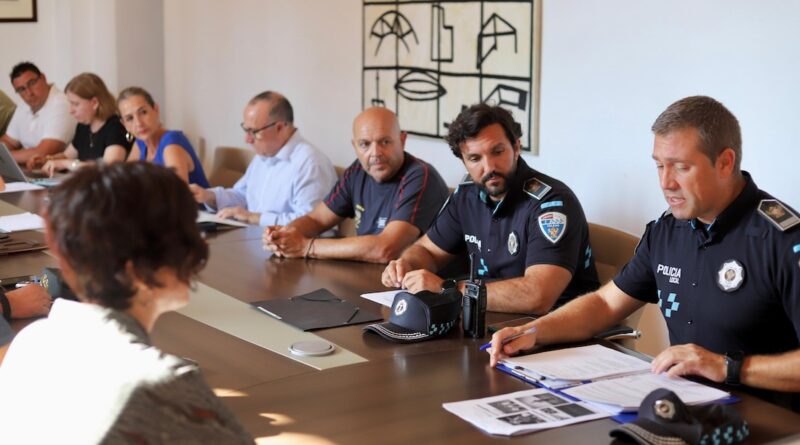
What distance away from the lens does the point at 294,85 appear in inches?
251

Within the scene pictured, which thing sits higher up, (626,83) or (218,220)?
(626,83)

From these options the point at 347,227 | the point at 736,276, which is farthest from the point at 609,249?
the point at 347,227

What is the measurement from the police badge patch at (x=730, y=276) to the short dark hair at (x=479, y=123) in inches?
42.5

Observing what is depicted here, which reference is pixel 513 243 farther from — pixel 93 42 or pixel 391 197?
pixel 93 42

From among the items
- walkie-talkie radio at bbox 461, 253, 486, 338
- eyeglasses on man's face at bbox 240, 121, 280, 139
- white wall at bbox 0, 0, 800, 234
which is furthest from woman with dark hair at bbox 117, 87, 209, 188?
walkie-talkie radio at bbox 461, 253, 486, 338

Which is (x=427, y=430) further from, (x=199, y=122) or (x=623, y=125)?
(x=199, y=122)

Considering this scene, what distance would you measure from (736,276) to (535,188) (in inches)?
38.5

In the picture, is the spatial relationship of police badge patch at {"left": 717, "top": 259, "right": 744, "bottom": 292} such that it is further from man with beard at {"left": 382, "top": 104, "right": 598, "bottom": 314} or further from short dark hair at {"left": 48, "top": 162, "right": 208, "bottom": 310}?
short dark hair at {"left": 48, "top": 162, "right": 208, "bottom": 310}

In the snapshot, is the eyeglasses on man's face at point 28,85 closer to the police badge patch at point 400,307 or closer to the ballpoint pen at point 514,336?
the police badge patch at point 400,307

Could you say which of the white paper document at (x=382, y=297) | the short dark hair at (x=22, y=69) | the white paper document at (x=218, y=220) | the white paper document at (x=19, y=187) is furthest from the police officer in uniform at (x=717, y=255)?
the short dark hair at (x=22, y=69)

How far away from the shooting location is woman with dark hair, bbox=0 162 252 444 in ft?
4.23

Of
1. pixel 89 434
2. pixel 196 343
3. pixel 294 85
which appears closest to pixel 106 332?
pixel 89 434

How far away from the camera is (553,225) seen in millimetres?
3168

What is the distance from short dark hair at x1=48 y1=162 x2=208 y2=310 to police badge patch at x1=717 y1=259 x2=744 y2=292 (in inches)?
60.4
